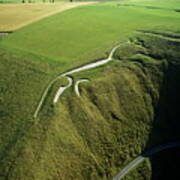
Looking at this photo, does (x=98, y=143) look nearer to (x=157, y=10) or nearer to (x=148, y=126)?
(x=148, y=126)

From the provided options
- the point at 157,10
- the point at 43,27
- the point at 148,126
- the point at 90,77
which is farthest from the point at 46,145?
the point at 157,10

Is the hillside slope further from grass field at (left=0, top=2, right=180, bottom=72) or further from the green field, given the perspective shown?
grass field at (left=0, top=2, right=180, bottom=72)

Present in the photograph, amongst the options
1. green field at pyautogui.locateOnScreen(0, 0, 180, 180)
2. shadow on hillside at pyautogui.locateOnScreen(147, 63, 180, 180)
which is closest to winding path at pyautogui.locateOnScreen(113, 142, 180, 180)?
shadow on hillside at pyautogui.locateOnScreen(147, 63, 180, 180)

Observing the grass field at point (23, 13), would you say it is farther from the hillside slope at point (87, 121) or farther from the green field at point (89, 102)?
the hillside slope at point (87, 121)

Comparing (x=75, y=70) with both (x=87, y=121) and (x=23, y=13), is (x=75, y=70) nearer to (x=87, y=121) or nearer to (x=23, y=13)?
(x=87, y=121)

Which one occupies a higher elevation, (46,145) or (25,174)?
(46,145)

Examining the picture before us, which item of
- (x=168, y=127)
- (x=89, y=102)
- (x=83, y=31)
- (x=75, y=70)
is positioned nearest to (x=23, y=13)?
(x=83, y=31)
